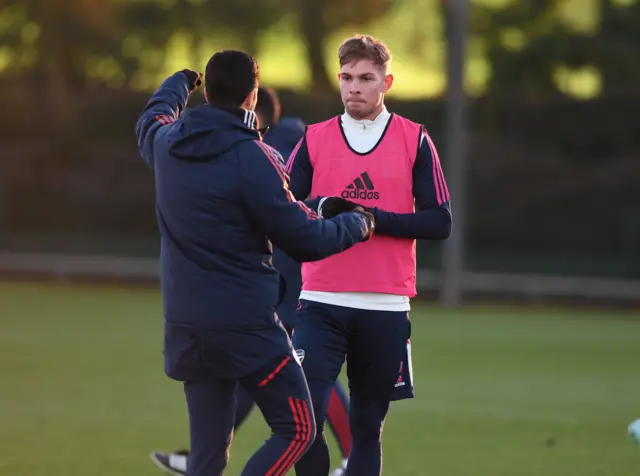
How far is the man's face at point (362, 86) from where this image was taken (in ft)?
18.2

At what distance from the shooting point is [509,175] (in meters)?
23.6

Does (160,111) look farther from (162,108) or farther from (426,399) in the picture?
(426,399)

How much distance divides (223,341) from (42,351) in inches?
325

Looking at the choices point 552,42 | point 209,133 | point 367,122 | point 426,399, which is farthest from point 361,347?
point 552,42

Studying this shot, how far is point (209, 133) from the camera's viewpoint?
466 centimetres

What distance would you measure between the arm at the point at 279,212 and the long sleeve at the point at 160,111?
57 centimetres

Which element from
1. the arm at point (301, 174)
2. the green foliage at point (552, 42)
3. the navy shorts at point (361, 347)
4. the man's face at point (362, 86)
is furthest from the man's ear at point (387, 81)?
the green foliage at point (552, 42)

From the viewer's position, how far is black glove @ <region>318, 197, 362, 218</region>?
509 centimetres

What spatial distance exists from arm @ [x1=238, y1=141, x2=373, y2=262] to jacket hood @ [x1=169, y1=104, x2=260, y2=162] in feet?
0.21

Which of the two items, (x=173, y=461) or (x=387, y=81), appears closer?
(x=387, y=81)

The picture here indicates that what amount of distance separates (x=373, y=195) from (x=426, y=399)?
4811mm

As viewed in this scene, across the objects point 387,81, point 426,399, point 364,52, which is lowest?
point 426,399

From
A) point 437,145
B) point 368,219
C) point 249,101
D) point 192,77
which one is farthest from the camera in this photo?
point 437,145

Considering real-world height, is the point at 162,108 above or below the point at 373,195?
above
